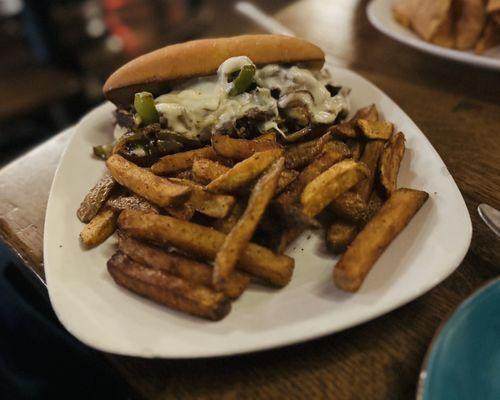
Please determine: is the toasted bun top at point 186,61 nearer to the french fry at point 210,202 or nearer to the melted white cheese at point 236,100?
the melted white cheese at point 236,100

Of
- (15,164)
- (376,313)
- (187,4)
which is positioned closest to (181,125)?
(15,164)

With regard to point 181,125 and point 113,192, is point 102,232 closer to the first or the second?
point 113,192

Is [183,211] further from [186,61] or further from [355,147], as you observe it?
[186,61]

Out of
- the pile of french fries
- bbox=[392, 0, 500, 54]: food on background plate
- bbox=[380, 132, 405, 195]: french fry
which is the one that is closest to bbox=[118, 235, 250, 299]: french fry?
the pile of french fries

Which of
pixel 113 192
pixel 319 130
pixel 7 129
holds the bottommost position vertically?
pixel 7 129

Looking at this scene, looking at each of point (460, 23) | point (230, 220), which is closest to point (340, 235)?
point (230, 220)

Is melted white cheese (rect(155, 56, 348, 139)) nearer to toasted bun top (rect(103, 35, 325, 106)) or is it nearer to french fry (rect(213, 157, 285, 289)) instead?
toasted bun top (rect(103, 35, 325, 106))
